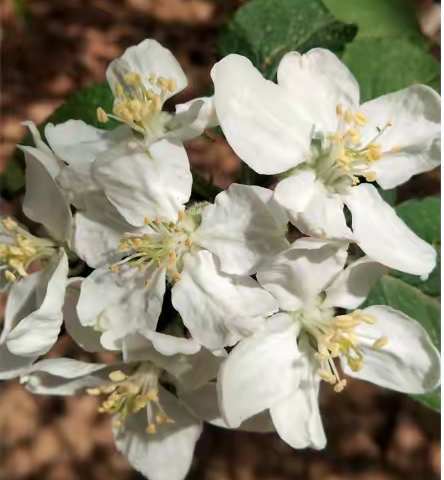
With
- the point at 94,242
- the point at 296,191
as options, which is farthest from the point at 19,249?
the point at 296,191

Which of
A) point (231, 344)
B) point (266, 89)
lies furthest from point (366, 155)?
point (231, 344)

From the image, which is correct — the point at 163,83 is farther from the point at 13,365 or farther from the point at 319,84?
the point at 13,365

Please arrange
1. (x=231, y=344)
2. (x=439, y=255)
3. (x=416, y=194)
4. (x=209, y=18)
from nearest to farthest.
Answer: (x=231, y=344)
(x=439, y=255)
(x=416, y=194)
(x=209, y=18)

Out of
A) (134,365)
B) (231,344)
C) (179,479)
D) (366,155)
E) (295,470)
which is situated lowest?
(295,470)

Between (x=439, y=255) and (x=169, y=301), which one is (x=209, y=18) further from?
(x=169, y=301)

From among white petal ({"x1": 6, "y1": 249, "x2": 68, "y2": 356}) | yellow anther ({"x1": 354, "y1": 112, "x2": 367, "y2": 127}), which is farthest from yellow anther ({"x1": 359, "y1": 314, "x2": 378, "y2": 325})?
white petal ({"x1": 6, "y1": 249, "x2": 68, "y2": 356})

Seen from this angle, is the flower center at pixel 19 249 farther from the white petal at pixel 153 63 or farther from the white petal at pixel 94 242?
the white petal at pixel 153 63

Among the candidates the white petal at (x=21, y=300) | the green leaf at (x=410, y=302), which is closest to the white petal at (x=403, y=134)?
the green leaf at (x=410, y=302)
